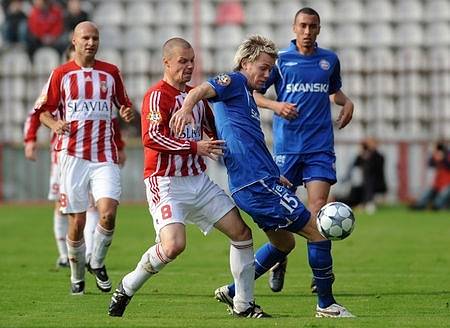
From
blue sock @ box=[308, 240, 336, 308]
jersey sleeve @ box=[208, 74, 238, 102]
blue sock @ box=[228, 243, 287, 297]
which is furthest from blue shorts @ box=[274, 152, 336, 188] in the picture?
jersey sleeve @ box=[208, 74, 238, 102]

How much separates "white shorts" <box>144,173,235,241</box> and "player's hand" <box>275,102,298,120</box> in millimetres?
1503

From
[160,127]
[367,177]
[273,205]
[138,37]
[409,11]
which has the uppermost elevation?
[409,11]

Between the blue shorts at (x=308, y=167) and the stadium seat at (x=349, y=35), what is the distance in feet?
60.4

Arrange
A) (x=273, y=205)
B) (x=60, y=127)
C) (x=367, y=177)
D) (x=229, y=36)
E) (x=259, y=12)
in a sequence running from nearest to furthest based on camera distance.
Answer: (x=273, y=205) < (x=60, y=127) < (x=367, y=177) < (x=229, y=36) < (x=259, y=12)

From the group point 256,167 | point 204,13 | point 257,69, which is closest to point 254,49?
point 257,69

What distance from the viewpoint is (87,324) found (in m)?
8.02

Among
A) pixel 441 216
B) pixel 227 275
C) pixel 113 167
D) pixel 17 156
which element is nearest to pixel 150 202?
pixel 113 167

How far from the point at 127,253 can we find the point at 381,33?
1535 cm

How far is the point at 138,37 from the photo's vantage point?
2975 centimetres

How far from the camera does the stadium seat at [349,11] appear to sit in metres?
29.2

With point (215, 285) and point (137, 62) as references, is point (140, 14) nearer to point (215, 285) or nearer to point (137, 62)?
point (137, 62)

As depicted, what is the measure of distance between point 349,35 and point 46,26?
24.6 feet

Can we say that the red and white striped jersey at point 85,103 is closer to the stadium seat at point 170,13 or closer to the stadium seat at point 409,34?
the stadium seat at point 409,34

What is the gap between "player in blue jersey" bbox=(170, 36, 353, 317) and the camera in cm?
848
